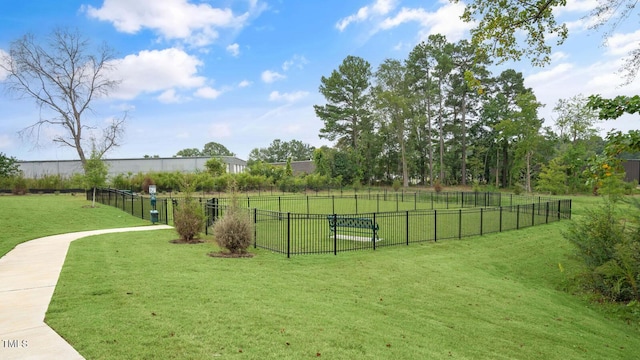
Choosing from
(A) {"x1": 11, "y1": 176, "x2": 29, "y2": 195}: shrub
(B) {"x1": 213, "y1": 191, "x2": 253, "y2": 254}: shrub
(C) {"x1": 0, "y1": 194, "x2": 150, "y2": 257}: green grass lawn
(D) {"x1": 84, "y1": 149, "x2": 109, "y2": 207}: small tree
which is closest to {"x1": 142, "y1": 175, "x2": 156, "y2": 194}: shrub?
(A) {"x1": 11, "y1": 176, "x2": 29, "y2": 195}: shrub

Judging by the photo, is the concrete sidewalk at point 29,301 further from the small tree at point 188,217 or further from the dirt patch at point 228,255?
the dirt patch at point 228,255

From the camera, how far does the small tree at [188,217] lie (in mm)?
11141

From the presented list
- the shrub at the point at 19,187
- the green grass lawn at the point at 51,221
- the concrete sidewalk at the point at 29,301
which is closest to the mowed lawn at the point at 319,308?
the concrete sidewalk at the point at 29,301

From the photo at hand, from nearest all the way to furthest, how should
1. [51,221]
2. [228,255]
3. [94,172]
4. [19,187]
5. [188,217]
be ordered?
[228,255], [188,217], [51,221], [94,172], [19,187]

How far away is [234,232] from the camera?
9453mm

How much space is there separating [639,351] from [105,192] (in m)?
24.3

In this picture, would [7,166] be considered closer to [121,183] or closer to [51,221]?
[121,183]

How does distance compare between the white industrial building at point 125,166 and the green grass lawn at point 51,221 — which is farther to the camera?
the white industrial building at point 125,166

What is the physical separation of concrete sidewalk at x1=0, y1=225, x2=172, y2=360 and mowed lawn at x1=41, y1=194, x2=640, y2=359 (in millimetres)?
157

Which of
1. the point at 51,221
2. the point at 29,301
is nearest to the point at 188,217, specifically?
the point at 29,301

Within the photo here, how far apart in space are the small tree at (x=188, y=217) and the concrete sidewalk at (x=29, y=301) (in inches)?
110

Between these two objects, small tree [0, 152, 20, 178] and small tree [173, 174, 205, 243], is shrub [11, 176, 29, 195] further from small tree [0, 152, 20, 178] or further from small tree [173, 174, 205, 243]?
small tree [173, 174, 205, 243]

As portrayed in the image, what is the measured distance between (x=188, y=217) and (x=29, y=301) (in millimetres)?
5922

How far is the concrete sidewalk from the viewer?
12.3ft
